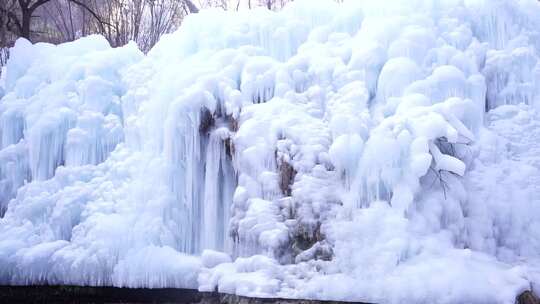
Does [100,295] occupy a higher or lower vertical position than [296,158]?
lower

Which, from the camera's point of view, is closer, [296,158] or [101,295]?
[296,158]

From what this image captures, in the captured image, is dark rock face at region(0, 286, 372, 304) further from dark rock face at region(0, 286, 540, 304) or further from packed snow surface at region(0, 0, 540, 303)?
packed snow surface at region(0, 0, 540, 303)

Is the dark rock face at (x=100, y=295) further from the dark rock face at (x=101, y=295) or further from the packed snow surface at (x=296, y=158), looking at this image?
the packed snow surface at (x=296, y=158)

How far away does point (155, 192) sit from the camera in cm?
570

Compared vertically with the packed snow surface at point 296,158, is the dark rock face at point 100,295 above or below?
below

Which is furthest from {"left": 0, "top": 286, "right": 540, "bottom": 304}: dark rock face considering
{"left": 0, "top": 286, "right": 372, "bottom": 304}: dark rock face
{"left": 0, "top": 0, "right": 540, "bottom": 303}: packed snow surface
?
{"left": 0, "top": 0, "right": 540, "bottom": 303}: packed snow surface

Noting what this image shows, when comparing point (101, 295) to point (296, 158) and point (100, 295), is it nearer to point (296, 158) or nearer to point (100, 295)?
point (100, 295)

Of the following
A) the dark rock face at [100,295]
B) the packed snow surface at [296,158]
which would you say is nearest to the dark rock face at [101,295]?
the dark rock face at [100,295]

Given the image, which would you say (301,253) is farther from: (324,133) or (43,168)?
(43,168)

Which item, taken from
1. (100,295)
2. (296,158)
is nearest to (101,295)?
(100,295)

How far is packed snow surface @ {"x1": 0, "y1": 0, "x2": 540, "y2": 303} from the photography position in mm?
4648

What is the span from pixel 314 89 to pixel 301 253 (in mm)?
1741

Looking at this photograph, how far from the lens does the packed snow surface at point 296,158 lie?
183 inches

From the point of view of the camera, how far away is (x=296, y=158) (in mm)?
5145
